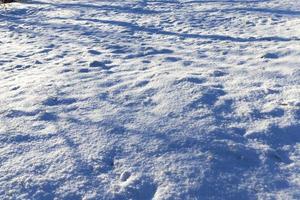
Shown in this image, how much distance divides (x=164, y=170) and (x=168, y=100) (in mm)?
→ 1364

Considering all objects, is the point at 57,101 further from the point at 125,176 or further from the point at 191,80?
the point at 125,176

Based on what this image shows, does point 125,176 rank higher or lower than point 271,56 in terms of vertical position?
lower

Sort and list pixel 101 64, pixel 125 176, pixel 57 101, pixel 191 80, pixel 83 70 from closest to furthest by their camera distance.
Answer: pixel 125 176
pixel 57 101
pixel 191 80
pixel 83 70
pixel 101 64

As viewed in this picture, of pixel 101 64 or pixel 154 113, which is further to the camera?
pixel 101 64

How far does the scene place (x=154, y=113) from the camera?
4391 mm

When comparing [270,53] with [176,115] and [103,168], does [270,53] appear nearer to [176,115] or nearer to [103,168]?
[176,115]

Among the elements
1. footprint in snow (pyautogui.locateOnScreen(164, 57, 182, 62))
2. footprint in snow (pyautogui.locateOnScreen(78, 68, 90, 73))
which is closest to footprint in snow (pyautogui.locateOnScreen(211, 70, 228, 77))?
footprint in snow (pyautogui.locateOnScreen(164, 57, 182, 62))

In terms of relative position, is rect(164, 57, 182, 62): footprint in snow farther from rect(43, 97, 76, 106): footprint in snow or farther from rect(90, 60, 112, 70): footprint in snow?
rect(43, 97, 76, 106): footprint in snow

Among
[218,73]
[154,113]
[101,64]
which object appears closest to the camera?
[154,113]

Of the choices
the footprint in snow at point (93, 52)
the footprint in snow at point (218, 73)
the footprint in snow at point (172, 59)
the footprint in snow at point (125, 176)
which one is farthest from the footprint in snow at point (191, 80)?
the footprint in snow at point (93, 52)

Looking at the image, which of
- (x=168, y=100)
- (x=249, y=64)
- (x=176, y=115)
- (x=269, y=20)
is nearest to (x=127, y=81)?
(x=168, y=100)

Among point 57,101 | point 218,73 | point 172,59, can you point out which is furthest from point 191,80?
point 57,101

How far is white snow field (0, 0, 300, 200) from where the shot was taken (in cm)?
332

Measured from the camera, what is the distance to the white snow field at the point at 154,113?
332 centimetres
